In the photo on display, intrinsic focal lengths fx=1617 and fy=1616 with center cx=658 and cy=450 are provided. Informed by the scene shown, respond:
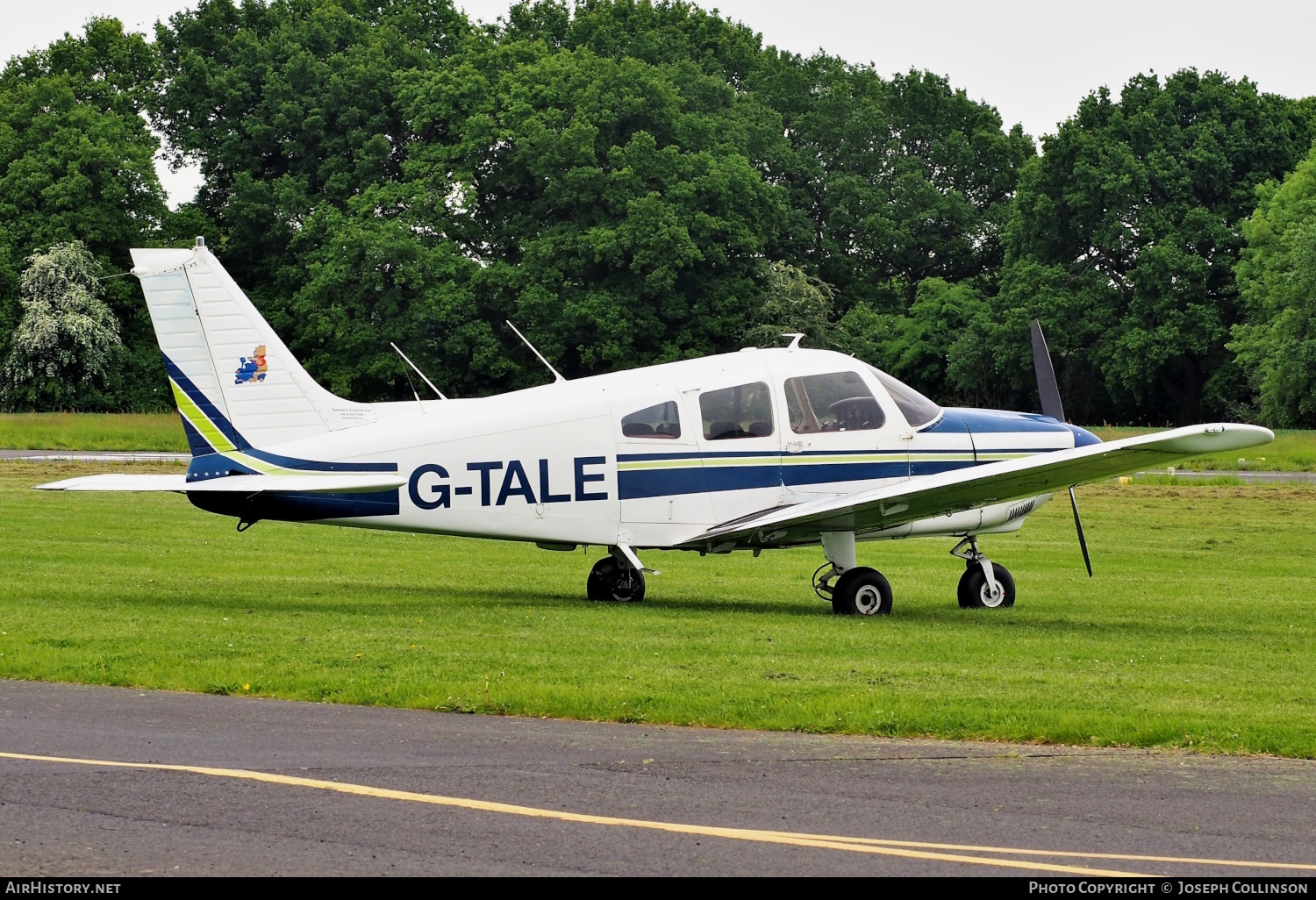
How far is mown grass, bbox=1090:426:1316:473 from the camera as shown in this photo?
46.0 m

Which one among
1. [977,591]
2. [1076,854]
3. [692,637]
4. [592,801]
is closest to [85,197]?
[977,591]

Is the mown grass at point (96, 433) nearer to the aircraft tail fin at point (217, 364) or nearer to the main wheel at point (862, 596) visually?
the aircraft tail fin at point (217, 364)

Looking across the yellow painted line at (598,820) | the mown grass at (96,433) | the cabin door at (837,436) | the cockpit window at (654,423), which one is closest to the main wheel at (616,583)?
the cockpit window at (654,423)

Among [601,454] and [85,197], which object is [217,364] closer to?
[601,454]

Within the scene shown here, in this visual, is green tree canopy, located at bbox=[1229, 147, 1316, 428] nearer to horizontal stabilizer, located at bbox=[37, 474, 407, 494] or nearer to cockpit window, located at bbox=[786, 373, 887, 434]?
cockpit window, located at bbox=[786, 373, 887, 434]

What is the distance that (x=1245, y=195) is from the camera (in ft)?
224

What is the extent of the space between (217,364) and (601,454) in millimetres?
3850

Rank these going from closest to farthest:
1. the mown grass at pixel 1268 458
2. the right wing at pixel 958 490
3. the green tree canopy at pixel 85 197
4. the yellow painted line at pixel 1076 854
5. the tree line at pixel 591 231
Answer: the yellow painted line at pixel 1076 854 → the right wing at pixel 958 490 → the mown grass at pixel 1268 458 → the tree line at pixel 591 231 → the green tree canopy at pixel 85 197

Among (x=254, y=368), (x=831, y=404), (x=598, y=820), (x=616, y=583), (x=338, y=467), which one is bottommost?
(x=598, y=820)

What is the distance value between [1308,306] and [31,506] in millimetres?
47854

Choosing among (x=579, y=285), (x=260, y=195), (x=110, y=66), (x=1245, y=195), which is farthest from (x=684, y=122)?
Result: (x=110, y=66)

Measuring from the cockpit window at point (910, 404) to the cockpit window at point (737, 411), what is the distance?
1262 mm

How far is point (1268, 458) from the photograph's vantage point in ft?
155

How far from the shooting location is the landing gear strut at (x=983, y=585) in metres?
16.8
